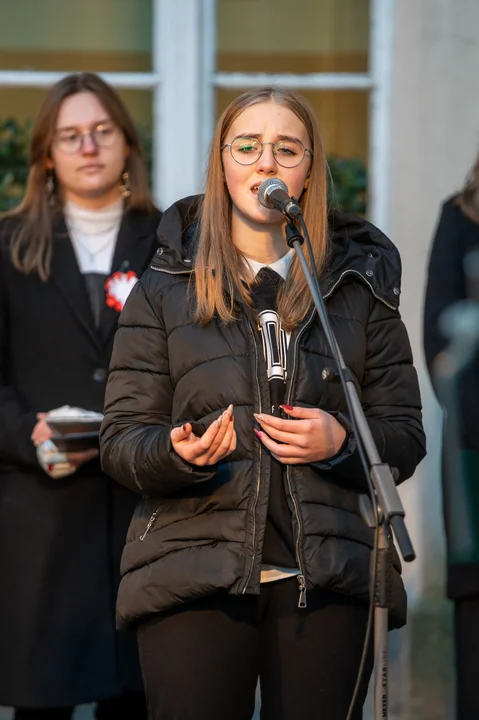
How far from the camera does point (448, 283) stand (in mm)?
4059

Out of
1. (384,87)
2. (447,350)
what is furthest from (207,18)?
(447,350)

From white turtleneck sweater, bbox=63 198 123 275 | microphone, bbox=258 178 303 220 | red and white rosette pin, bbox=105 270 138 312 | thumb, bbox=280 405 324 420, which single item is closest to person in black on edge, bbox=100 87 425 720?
thumb, bbox=280 405 324 420

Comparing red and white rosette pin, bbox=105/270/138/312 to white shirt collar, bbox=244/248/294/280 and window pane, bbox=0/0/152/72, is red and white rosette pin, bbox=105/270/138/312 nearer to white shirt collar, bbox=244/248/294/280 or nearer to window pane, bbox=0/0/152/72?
white shirt collar, bbox=244/248/294/280

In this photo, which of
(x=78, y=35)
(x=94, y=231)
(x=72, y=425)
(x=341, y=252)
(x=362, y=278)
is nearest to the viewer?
(x=362, y=278)

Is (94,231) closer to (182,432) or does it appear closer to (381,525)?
(182,432)

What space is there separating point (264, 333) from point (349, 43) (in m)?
Result: 2.62

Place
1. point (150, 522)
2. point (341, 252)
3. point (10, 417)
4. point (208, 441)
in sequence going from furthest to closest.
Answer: point (10, 417) → point (341, 252) → point (150, 522) → point (208, 441)

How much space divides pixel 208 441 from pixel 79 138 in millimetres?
1707

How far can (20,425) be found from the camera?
3879 millimetres

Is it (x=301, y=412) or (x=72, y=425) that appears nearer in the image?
(x=301, y=412)

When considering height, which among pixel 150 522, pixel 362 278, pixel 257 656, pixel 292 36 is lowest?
pixel 257 656

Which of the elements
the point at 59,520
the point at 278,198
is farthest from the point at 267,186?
the point at 59,520

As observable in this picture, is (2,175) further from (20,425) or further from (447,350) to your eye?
(447,350)

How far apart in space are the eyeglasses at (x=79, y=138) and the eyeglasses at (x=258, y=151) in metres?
1.07
